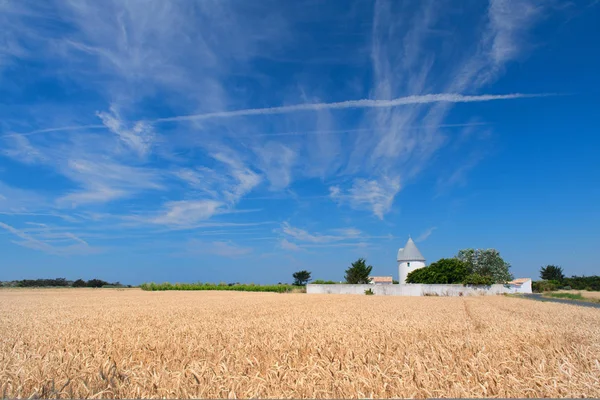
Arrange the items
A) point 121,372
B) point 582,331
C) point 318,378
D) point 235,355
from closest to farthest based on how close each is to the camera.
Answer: point 318,378 → point 121,372 → point 235,355 → point 582,331

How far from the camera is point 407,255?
87062mm

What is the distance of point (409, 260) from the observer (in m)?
86.5

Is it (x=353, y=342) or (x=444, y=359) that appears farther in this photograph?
(x=353, y=342)

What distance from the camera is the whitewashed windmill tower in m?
85.4

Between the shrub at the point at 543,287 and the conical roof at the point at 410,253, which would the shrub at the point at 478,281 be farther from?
the shrub at the point at 543,287

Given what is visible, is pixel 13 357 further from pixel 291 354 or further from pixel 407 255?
pixel 407 255

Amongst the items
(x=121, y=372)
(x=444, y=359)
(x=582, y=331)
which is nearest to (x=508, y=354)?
(x=444, y=359)

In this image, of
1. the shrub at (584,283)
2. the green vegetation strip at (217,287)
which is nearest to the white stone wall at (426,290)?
the green vegetation strip at (217,287)

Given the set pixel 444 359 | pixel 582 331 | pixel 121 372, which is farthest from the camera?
pixel 582 331

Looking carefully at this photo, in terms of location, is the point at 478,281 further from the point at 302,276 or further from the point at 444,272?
the point at 302,276

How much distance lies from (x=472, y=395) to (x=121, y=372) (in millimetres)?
3978

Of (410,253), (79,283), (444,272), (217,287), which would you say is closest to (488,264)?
(410,253)

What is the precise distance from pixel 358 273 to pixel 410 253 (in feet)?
44.1

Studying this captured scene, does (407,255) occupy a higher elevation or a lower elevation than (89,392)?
higher
